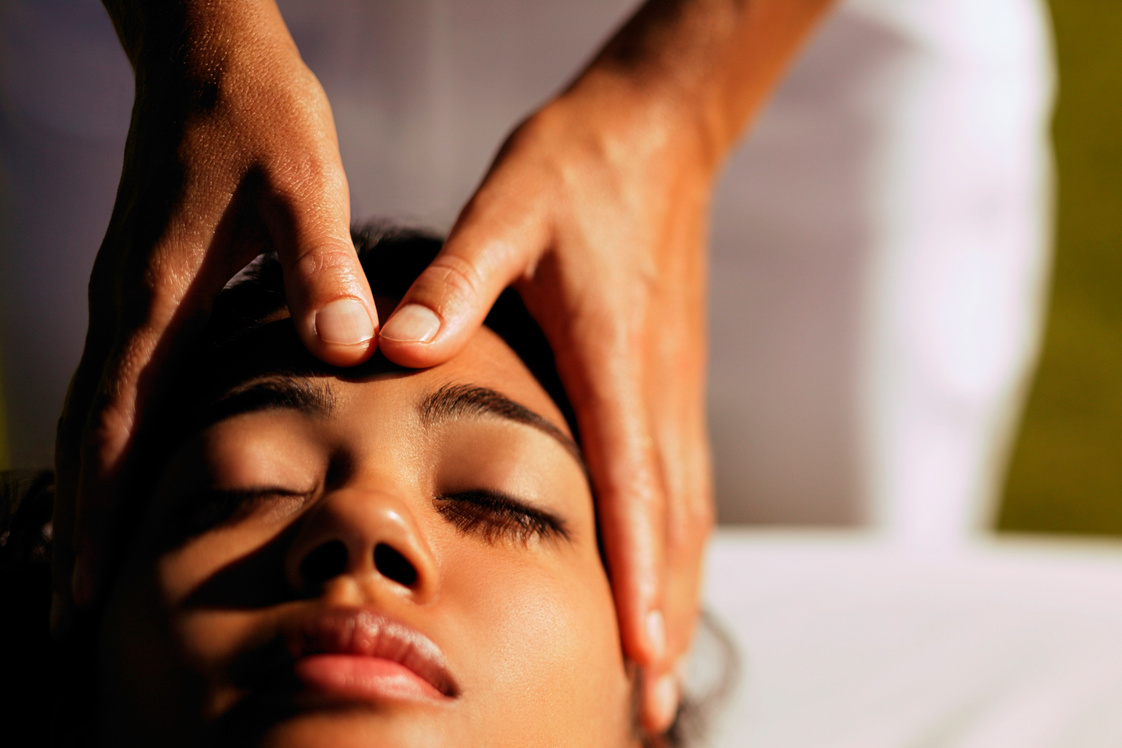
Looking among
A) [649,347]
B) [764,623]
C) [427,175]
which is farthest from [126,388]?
[764,623]

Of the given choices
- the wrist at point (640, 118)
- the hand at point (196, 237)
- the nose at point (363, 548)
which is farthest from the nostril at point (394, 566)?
the wrist at point (640, 118)

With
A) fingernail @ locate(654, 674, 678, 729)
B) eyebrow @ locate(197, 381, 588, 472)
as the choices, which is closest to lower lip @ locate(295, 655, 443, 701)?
eyebrow @ locate(197, 381, 588, 472)

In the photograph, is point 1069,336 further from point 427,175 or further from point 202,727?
point 202,727

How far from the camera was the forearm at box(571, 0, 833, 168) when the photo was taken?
896mm

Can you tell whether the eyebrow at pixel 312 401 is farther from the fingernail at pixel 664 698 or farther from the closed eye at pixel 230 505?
the fingernail at pixel 664 698

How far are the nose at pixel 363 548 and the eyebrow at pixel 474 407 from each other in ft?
0.20

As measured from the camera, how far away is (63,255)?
0.58 meters

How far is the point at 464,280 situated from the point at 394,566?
0.18m

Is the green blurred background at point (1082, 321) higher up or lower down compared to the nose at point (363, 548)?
lower down

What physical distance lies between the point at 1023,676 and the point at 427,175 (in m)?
0.83

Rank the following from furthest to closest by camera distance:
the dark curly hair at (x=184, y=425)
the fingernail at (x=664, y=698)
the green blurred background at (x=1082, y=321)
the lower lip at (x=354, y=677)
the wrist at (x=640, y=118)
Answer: the green blurred background at (x=1082, y=321) < the wrist at (x=640, y=118) < the fingernail at (x=664, y=698) < the dark curly hair at (x=184, y=425) < the lower lip at (x=354, y=677)

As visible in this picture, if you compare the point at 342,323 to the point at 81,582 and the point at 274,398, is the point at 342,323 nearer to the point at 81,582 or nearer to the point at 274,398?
the point at 274,398

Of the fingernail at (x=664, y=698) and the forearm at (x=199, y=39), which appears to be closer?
the forearm at (x=199, y=39)

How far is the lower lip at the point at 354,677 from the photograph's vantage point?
454 millimetres
